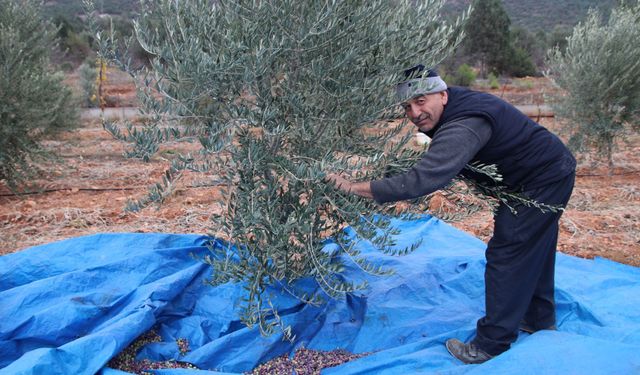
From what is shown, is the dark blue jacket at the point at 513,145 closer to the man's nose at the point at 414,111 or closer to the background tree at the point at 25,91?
the man's nose at the point at 414,111

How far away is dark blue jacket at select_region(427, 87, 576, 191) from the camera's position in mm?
3354

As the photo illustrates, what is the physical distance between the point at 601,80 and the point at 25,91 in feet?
28.4

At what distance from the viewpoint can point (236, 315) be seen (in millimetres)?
4035

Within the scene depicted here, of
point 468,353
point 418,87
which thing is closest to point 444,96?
point 418,87

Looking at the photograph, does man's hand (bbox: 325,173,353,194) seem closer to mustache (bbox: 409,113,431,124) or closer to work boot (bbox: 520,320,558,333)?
mustache (bbox: 409,113,431,124)

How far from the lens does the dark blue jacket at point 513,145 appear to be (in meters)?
3.35

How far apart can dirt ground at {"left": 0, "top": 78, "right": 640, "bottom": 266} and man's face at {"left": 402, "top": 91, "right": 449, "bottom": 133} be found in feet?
4.35

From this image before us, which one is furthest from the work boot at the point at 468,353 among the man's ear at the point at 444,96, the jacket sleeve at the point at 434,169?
the man's ear at the point at 444,96

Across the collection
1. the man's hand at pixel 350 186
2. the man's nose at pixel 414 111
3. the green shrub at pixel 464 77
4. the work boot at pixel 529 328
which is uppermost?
the man's nose at pixel 414 111

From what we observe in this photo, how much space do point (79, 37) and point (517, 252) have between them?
29.2 m

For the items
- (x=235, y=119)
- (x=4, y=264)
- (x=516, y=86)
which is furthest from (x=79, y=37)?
(x=235, y=119)

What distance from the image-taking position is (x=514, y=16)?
1538 inches

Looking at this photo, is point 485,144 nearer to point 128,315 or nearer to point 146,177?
point 128,315

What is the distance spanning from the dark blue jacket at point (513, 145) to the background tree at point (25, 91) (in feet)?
21.9
